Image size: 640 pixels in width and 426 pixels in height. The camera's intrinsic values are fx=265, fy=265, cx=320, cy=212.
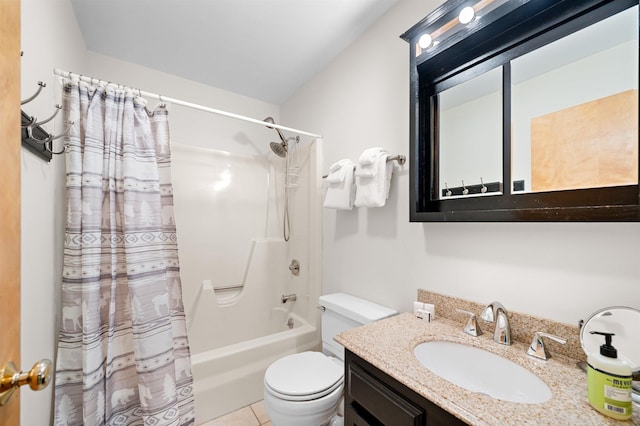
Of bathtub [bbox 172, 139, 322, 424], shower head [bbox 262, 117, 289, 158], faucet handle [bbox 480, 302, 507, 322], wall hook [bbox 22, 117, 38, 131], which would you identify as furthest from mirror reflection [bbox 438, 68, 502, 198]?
wall hook [bbox 22, 117, 38, 131]

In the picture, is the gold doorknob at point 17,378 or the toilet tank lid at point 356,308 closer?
the gold doorknob at point 17,378

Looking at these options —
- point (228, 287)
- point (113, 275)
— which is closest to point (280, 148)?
point (228, 287)

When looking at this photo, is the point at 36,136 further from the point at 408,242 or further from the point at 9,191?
the point at 408,242

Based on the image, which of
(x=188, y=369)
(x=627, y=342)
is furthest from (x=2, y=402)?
(x=627, y=342)

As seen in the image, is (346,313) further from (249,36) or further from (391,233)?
(249,36)

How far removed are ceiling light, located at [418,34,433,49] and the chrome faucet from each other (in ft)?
3.96

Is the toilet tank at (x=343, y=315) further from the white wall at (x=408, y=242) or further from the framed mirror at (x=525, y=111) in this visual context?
the framed mirror at (x=525, y=111)

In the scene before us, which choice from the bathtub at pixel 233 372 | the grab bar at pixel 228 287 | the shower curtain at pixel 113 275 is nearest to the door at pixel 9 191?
the shower curtain at pixel 113 275

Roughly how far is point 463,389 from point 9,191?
3.90ft

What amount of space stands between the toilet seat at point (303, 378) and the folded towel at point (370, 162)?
108cm

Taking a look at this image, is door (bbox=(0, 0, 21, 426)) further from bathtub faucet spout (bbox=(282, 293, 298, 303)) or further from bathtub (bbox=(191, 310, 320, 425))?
bathtub faucet spout (bbox=(282, 293, 298, 303))

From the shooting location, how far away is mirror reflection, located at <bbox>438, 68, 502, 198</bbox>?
1.16m

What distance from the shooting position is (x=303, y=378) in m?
1.34

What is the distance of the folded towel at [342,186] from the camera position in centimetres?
170
